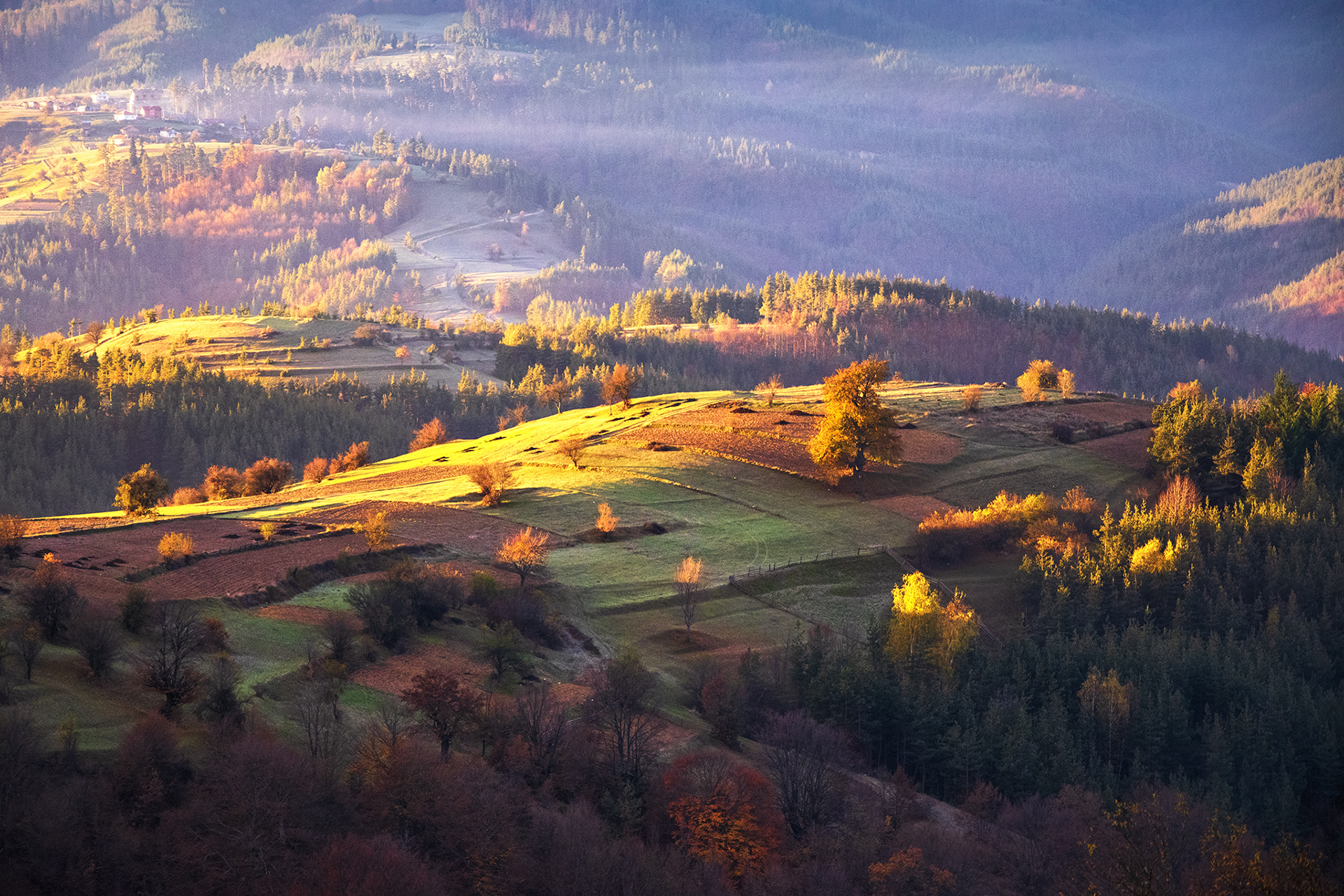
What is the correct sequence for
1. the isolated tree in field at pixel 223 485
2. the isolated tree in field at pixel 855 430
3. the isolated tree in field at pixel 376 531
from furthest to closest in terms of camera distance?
1. the isolated tree in field at pixel 223 485
2. the isolated tree in field at pixel 855 430
3. the isolated tree in field at pixel 376 531

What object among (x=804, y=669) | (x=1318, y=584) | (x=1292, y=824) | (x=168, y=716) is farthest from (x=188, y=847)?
(x=1318, y=584)

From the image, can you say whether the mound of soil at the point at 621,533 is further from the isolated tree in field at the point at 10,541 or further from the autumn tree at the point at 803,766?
the isolated tree in field at the point at 10,541

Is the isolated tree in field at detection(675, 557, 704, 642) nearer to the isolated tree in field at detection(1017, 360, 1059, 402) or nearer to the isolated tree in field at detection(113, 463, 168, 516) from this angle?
the isolated tree in field at detection(113, 463, 168, 516)

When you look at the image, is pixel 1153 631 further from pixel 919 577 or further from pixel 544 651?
pixel 544 651

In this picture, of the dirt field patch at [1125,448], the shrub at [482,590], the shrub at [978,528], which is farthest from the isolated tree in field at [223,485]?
the dirt field patch at [1125,448]

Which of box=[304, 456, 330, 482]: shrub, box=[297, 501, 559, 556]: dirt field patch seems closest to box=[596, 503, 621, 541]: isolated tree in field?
box=[297, 501, 559, 556]: dirt field patch
